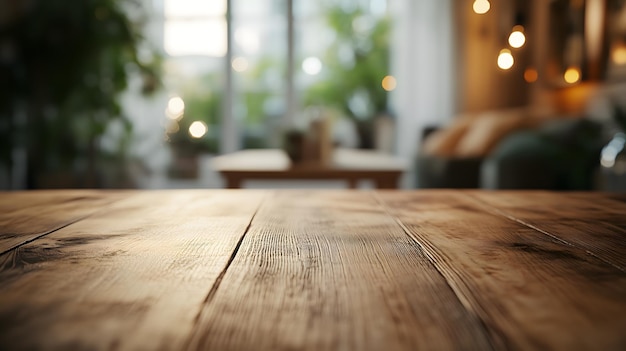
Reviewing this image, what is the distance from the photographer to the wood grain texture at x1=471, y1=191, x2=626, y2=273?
69 centimetres

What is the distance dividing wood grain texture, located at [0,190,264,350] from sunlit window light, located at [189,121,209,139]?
16.1 ft

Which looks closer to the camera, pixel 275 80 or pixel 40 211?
pixel 40 211

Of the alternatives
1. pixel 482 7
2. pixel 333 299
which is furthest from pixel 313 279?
pixel 482 7

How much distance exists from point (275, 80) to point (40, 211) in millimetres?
4845

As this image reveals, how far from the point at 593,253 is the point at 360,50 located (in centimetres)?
513

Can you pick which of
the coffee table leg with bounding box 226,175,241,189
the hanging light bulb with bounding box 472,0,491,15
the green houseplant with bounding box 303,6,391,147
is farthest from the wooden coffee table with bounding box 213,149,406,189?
the green houseplant with bounding box 303,6,391,147

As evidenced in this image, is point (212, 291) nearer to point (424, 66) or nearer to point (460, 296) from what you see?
point (460, 296)

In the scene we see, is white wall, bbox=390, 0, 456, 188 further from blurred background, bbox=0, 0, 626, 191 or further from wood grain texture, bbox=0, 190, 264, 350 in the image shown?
wood grain texture, bbox=0, 190, 264, 350

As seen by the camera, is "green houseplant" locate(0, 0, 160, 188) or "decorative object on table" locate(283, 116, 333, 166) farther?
"green houseplant" locate(0, 0, 160, 188)

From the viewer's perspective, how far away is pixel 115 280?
528 mm

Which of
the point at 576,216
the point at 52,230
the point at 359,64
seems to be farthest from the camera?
the point at 359,64

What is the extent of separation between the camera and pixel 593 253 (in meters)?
0.64

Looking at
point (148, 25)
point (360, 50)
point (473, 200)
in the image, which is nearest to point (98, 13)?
point (148, 25)

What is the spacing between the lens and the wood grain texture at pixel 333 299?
1.27ft
